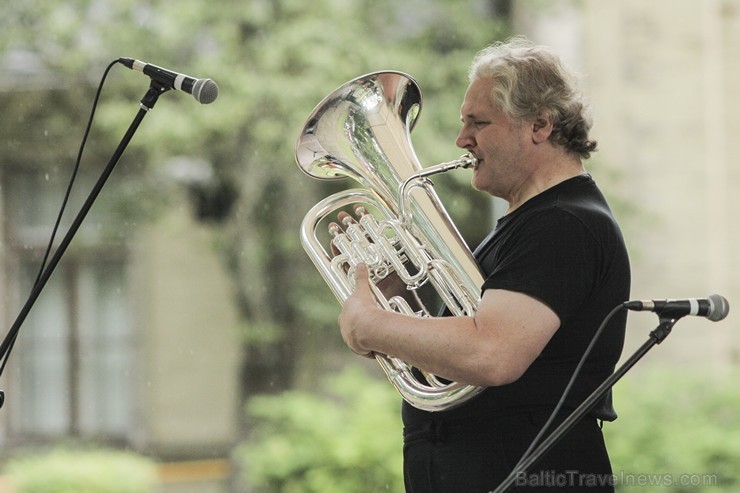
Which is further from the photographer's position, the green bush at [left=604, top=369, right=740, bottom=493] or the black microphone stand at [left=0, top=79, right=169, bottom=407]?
the green bush at [left=604, top=369, right=740, bottom=493]

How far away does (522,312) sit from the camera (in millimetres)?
1577

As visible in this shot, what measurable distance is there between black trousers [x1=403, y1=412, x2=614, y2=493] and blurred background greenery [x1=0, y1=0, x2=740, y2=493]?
2668 millimetres

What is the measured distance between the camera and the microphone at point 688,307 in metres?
1.49

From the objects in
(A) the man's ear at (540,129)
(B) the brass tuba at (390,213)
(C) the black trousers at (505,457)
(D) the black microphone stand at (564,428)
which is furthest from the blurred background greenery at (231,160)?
(D) the black microphone stand at (564,428)

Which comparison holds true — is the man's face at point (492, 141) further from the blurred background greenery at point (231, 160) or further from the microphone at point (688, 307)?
the blurred background greenery at point (231, 160)

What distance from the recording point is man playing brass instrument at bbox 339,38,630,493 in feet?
5.23

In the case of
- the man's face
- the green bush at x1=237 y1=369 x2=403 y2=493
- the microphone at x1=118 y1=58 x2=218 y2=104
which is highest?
the microphone at x1=118 y1=58 x2=218 y2=104

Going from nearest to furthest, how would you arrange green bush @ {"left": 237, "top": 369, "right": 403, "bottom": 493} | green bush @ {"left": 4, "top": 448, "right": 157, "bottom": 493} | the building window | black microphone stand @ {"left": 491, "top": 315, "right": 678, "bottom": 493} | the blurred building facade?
black microphone stand @ {"left": 491, "top": 315, "right": 678, "bottom": 493} < green bush @ {"left": 237, "top": 369, "right": 403, "bottom": 493} < green bush @ {"left": 4, "top": 448, "right": 157, "bottom": 493} < the blurred building facade < the building window

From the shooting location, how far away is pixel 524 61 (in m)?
1.79

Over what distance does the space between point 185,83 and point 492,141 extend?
1.74ft

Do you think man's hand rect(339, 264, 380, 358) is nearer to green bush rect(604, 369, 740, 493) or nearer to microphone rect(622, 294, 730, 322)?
microphone rect(622, 294, 730, 322)

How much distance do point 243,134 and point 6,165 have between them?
3.48ft

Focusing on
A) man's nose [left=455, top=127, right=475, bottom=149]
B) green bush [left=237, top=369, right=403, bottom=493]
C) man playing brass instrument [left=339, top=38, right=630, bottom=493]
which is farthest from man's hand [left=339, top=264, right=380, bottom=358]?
green bush [left=237, top=369, right=403, bottom=493]

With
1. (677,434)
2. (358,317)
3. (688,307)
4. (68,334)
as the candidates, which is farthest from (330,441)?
(688,307)
